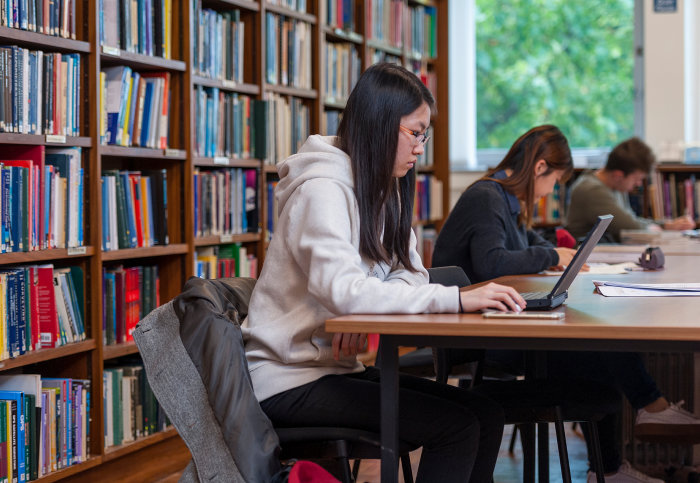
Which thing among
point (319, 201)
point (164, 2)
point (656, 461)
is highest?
point (164, 2)

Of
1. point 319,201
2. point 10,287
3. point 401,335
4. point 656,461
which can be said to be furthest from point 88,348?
point 656,461

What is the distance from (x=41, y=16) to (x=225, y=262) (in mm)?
1328

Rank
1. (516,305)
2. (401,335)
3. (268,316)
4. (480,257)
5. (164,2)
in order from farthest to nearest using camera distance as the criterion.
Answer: (164,2) → (480,257) → (268,316) → (516,305) → (401,335)

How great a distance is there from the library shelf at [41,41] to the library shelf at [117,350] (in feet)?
3.07

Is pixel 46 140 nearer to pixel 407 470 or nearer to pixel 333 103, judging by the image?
pixel 407 470

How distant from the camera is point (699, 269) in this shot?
2771 millimetres

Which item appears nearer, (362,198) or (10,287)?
(362,198)

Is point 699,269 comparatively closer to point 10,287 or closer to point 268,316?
point 268,316

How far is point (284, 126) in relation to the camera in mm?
4137

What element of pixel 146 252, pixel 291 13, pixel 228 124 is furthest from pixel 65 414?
pixel 291 13

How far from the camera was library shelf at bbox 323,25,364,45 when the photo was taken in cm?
454

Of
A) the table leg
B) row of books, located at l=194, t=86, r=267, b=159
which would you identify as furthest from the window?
the table leg

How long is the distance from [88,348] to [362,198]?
4.51 feet

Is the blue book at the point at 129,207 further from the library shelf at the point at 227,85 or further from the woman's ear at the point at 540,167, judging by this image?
the woman's ear at the point at 540,167
